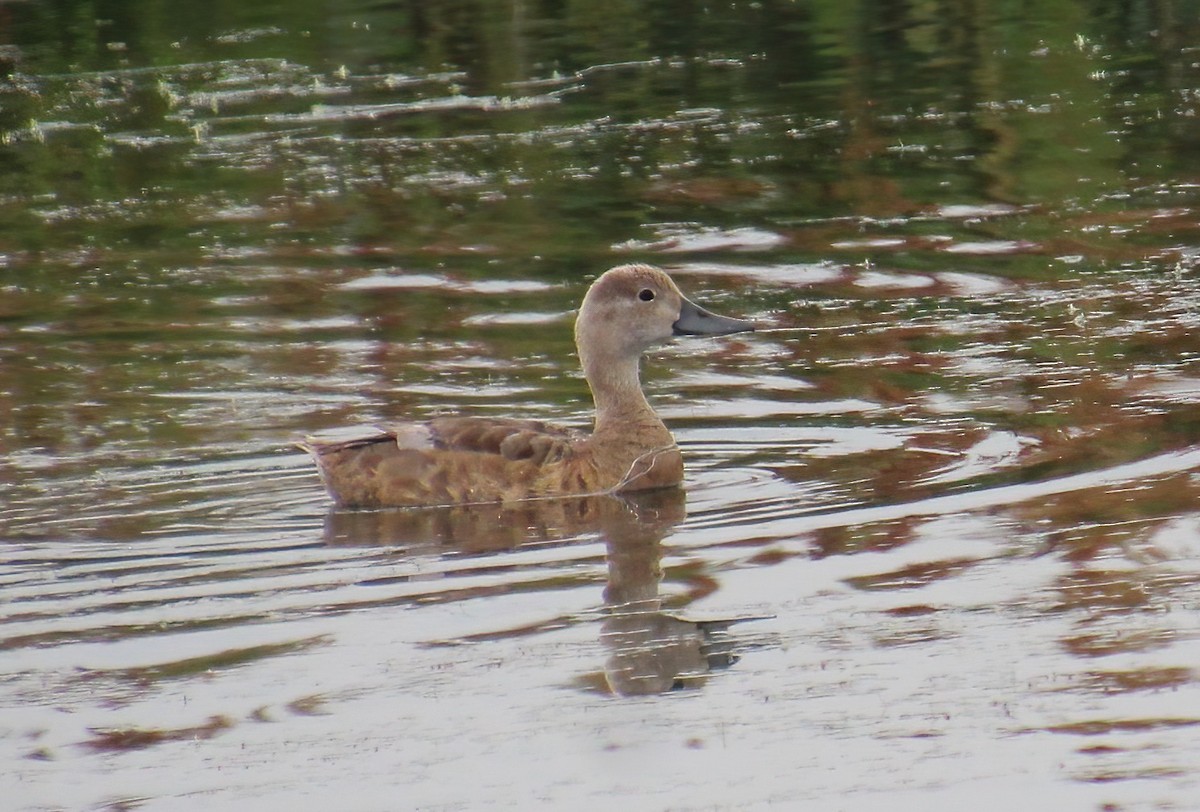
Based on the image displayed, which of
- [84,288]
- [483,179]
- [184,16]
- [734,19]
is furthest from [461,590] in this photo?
[184,16]

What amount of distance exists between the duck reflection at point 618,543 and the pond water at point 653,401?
0.03 metres

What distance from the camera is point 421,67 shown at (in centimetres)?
2142

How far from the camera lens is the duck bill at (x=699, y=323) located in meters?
9.88

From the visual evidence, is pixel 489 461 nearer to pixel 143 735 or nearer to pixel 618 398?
pixel 618 398

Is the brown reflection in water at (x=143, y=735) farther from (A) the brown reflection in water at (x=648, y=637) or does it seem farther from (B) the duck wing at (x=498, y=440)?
(B) the duck wing at (x=498, y=440)

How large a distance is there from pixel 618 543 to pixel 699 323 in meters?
1.79

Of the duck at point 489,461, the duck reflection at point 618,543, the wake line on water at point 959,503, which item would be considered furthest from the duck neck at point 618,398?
the wake line on water at point 959,503

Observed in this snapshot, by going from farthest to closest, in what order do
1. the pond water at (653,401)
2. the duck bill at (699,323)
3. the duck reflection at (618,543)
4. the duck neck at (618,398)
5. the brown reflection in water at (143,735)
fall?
the duck bill at (699,323)
the duck neck at (618,398)
the duck reflection at (618,543)
the brown reflection in water at (143,735)
the pond water at (653,401)

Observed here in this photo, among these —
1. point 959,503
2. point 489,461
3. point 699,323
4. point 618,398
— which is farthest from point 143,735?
point 699,323

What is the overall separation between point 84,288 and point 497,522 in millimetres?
5480

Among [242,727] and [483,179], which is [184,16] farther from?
[242,727]

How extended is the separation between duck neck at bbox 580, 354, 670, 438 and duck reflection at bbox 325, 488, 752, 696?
1.24ft

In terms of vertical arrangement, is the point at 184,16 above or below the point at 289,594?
above

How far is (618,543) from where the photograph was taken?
8438 mm
